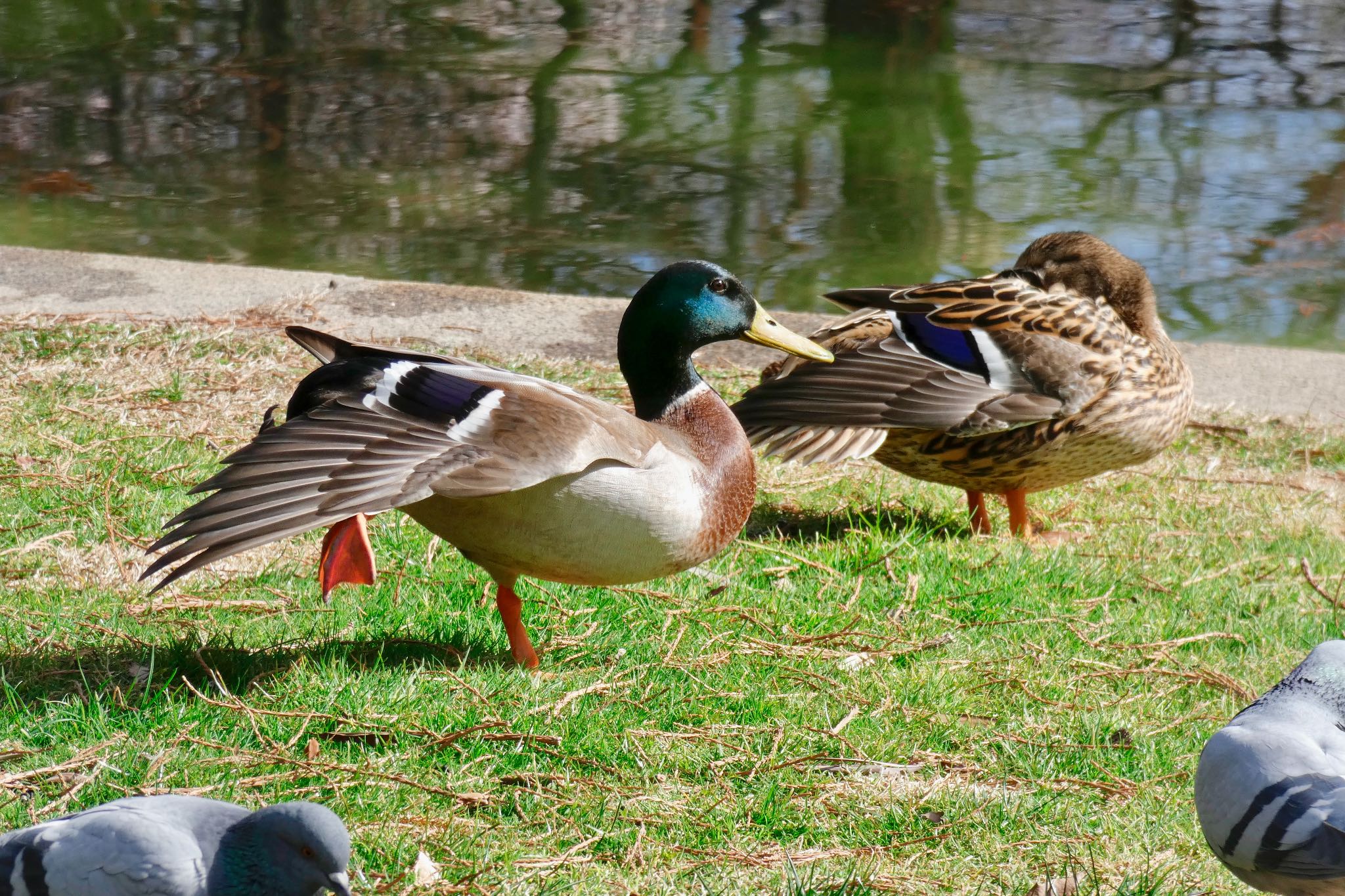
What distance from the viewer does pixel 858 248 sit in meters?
8.70

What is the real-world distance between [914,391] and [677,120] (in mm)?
7219

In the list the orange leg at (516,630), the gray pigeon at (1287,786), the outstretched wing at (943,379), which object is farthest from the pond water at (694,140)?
the gray pigeon at (1287,786)

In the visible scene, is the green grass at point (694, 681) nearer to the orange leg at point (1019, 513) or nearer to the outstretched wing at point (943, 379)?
the orange leg at point (1019, 513)

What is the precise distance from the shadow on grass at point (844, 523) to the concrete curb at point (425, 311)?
1.48m

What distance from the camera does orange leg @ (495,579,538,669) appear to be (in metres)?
3.63

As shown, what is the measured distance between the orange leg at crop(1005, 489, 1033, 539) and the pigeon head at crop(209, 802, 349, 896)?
3.13 meters

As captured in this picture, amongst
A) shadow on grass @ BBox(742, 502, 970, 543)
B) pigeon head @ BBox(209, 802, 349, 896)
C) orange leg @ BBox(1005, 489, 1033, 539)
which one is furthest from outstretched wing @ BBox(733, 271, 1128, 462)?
pigeon head @ BBox(209, 802, 349, 896)

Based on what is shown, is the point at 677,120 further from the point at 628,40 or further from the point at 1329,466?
the point at 1329,466

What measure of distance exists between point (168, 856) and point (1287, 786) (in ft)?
5.78

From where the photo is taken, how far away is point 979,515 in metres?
4.98

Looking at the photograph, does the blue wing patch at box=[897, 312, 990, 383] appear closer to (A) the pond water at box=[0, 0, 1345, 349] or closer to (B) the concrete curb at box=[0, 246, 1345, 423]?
(B) the concrete curb at box=[0, 246, 1345, 423]

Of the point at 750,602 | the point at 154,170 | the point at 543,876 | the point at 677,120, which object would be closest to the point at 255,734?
the point at 543,876

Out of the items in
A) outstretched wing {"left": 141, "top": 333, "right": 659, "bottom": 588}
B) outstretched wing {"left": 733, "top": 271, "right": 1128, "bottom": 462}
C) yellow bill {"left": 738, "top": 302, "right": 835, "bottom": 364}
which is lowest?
outstretched wing {"left": 733, "top": 271, "right": 1128, "bottom": 462}

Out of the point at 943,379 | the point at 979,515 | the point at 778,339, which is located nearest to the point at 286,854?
the point at 778,339
